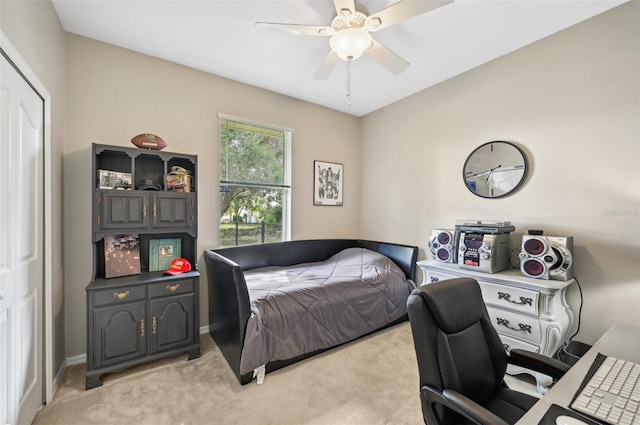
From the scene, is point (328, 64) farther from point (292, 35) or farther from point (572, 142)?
point (572, 142)

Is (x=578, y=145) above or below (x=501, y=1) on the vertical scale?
below

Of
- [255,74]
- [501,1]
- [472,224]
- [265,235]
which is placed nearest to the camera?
[501,1]

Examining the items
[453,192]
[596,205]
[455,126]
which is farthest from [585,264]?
[455,126]

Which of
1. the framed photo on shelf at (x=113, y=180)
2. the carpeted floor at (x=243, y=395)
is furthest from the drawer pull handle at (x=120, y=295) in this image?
the framed photo on shelf at (x=113, y=180)

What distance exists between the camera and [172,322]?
2.30 m

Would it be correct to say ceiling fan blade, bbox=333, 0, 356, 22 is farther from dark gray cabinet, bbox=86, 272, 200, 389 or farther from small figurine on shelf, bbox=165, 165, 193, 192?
dark gray cabinet, bbox=86, 272, 200, 389

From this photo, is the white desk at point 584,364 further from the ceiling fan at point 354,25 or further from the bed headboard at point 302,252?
the bed headboard at point 302,252

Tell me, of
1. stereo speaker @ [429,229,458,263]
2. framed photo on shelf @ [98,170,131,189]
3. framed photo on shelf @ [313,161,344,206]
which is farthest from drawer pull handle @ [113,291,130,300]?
stereo speaker @ [429,229,458,263]

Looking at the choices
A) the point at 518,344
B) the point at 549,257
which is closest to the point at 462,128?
the point at 549,257

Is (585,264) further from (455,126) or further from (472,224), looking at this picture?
(455,126)

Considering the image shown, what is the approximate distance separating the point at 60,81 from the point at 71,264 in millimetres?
1539

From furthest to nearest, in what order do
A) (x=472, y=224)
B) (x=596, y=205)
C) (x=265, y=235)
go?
(x=265, y=235) → (x=472, y=224) → (x=596, y=205)

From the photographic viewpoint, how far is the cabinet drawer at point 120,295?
80.0 inches

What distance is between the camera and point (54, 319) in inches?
81.0
